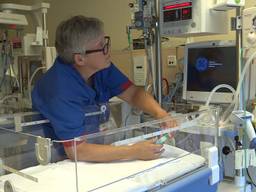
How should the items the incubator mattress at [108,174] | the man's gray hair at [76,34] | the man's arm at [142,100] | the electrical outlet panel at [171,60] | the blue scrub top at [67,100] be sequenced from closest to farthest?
the incubator mattress at [108,174], the blue scrub top at [67,100], the man's gray hair at [76,34], the man's arm at [142,100], the electrical outlet panel at [171,60]

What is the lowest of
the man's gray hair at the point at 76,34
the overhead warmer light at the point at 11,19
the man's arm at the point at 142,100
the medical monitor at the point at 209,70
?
the man's arm at the point at 142,100

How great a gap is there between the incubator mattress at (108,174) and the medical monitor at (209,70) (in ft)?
2.27

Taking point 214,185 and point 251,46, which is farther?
point 251,46

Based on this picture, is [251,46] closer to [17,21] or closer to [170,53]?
[170,53]

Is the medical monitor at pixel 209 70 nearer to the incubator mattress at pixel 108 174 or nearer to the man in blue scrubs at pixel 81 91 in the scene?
the man in blue scrubs at pixel 81 91

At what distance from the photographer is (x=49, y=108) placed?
5.11 ft

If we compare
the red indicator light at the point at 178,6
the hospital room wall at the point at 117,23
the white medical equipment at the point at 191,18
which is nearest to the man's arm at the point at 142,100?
the white medical equipment at the point at 191,18

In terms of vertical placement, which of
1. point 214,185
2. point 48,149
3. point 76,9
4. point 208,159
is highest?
point 76,9

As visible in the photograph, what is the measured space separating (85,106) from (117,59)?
4.68ft

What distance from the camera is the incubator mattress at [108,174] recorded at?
1.17 m

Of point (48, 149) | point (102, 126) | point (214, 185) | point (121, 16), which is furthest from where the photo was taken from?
point (121, 16)

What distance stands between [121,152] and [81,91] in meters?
0.39

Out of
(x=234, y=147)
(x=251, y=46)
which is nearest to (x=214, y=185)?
(x=234, y=147)

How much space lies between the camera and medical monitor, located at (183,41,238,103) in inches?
80.2
